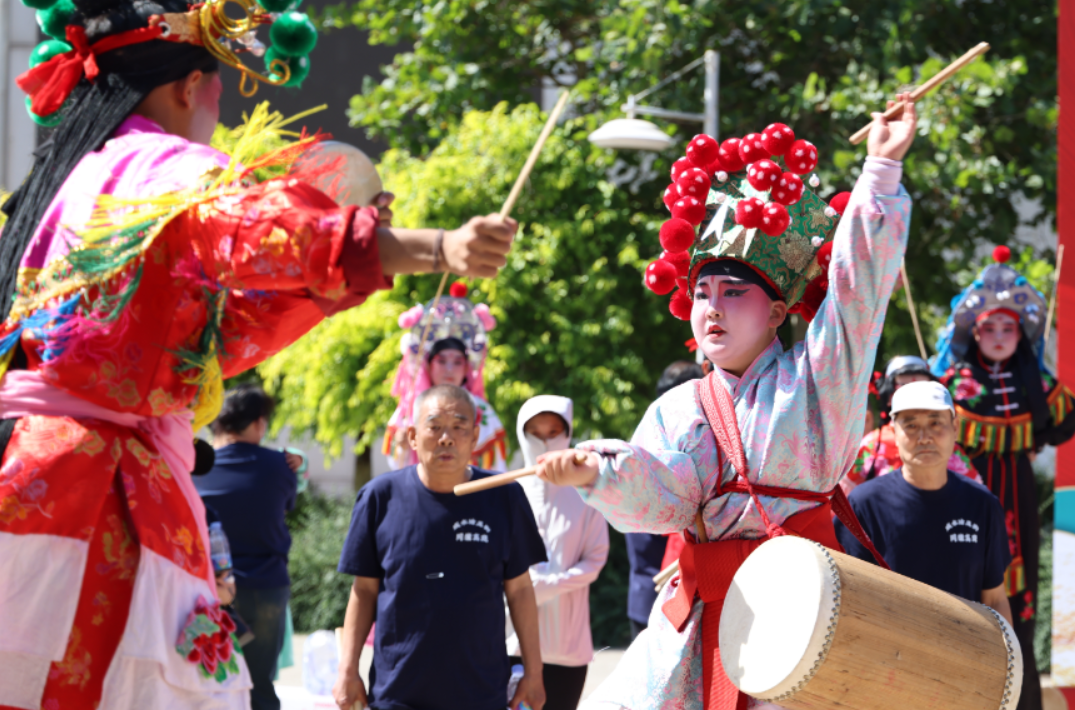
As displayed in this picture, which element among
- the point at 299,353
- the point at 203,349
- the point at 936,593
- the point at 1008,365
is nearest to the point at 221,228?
the point at 203,349

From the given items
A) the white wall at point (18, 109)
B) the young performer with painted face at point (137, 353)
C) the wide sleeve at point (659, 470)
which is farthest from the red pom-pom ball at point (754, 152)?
the white wall at point (18, 109)

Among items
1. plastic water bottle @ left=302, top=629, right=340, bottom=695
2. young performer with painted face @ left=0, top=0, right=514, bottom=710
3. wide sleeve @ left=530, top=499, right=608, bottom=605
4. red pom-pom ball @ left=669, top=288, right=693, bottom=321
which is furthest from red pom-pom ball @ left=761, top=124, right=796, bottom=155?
plastic water bottle @ left=302, top=629, right=340, bottom=695

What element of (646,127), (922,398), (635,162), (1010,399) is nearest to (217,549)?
(922,398)

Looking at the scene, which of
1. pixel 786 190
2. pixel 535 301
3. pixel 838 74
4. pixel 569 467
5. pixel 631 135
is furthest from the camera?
pixel 838 74

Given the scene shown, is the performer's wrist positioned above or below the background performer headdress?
below

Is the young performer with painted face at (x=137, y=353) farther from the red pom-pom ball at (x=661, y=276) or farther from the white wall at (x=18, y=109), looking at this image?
the white wall at (x=18, y=109)

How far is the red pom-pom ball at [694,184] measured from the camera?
10.2 ft

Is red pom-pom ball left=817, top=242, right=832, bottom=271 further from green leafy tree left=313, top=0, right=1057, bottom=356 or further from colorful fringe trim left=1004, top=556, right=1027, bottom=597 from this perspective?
green leafy tree left=313, top=0, right=1057, bottom=356

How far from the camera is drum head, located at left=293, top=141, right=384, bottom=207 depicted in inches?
107

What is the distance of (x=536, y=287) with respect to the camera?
400 inches

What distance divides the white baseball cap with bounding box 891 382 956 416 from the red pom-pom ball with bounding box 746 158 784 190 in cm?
194

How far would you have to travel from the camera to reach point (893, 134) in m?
2.83

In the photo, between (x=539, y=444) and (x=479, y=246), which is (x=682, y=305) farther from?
(x=539, y=444)

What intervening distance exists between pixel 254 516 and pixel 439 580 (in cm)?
216
